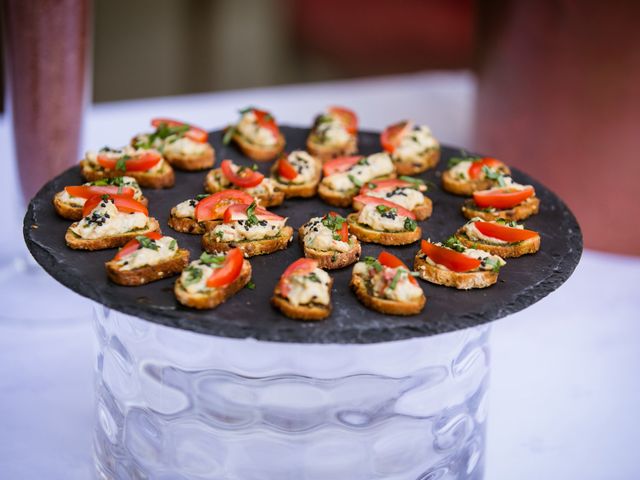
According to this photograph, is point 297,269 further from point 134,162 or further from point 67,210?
point 134,162

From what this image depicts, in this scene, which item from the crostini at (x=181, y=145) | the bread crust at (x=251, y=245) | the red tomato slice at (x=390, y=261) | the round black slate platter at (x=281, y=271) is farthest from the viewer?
the crostini at (x=181, y=145)

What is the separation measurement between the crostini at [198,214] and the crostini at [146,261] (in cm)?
25

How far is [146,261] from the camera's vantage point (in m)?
2.92

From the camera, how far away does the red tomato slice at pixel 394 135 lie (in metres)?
4.17

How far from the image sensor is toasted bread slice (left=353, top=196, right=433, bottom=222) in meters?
3.57

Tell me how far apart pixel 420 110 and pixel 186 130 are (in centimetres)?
354

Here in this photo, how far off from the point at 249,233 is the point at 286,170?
0.64 meters

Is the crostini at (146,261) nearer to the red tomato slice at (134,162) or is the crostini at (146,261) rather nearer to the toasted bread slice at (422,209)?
the red tomato slice at (134,162)

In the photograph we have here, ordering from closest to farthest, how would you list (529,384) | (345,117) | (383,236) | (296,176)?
(383,236) → (296,176) → (529,384) → (345,117)

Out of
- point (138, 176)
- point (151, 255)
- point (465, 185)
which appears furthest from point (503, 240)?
point (138, 176)

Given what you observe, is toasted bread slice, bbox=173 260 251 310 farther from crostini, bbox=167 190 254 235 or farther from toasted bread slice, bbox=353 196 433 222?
toasted bread slice, bbox=353 196 433 222

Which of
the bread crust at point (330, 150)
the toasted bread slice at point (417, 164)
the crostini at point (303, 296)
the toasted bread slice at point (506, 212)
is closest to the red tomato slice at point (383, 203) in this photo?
the toasted bread slice at point (506, 212)

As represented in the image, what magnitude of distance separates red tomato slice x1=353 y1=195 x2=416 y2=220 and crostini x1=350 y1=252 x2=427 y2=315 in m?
0.53

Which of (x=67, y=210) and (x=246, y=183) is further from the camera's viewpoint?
(x=246, y=183)
